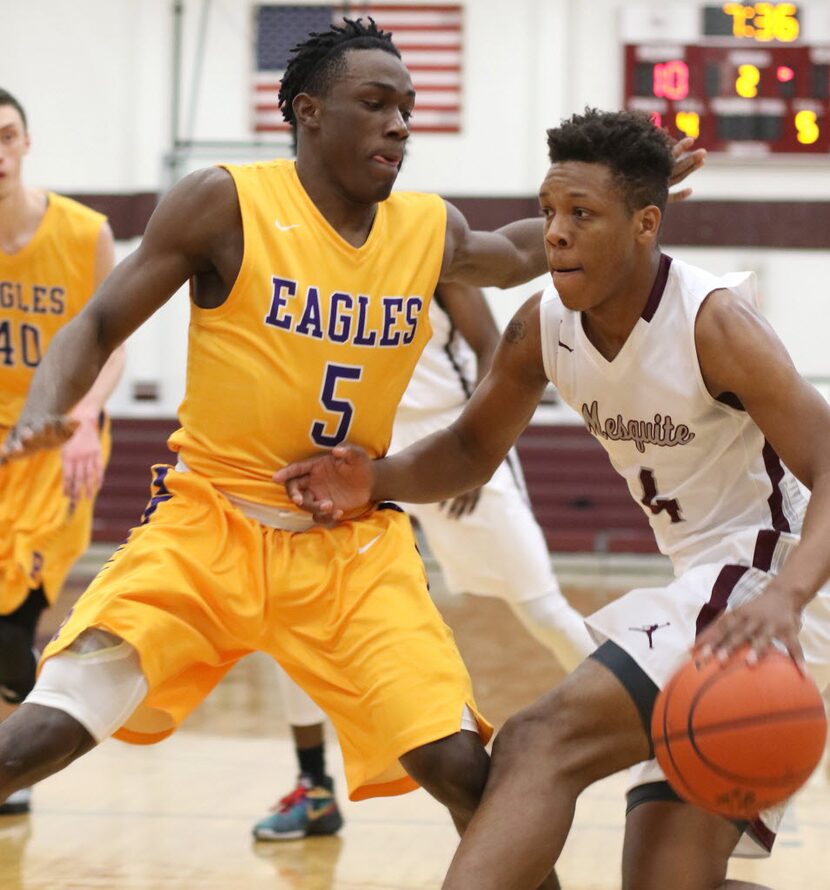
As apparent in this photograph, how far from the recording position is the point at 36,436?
2.92m

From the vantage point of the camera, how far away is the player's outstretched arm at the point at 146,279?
309 centimetres

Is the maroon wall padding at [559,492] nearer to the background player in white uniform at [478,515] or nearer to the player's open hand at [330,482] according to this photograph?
the background player in white uniform at [478,515]

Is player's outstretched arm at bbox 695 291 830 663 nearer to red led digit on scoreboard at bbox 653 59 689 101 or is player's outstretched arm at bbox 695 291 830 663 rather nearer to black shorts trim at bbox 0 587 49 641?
black shorts trim at bbox 0 587 49 641

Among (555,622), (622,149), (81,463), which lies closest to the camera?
(622,149)

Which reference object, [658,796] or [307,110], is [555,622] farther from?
[307,110]

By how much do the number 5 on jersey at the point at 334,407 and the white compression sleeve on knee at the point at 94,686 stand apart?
64cm

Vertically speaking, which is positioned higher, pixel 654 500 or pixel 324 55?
pixel 324 55

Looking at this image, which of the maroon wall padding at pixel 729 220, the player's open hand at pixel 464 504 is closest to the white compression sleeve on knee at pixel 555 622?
the player's open hand at pixel 464 504

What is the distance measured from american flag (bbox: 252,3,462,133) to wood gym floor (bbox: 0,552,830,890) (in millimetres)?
7770

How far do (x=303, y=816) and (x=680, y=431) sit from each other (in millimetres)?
1991

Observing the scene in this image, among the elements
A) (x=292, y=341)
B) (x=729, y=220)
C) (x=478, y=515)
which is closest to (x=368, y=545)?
(x=292, y=341)

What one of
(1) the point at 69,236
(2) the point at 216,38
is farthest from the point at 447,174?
(1) the point at 69,236

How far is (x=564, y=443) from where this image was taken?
12.2 m

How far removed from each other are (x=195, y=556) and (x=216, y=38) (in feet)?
33.2
